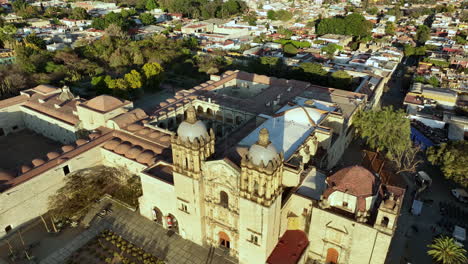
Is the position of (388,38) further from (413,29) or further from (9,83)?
(9,83)

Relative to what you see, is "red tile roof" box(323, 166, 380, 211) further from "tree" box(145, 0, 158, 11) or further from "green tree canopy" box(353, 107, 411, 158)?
"tree" box(145, 0, 158, 11)

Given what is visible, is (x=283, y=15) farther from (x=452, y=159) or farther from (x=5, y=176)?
(x=5, y=176)

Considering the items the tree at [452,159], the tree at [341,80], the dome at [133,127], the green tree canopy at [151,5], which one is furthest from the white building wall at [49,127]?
the green tree canopy at [151,5]

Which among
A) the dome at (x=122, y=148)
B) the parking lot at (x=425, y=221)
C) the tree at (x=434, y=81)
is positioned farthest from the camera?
the tree at (x=434, y=81)

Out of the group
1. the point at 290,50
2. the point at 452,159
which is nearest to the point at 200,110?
the point at 452,159

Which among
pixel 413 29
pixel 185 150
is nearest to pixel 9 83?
pixel 185 150

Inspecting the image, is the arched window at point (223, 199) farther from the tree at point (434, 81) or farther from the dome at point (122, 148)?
the tree at point (434, 81)

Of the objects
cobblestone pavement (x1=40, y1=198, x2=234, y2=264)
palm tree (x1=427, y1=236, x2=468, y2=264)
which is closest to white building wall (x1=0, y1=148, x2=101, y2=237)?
cobblestone pavement (x1=40, y1=198, x2=234, y2=264)
